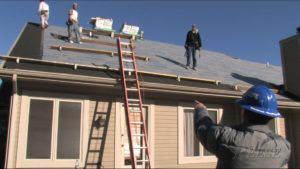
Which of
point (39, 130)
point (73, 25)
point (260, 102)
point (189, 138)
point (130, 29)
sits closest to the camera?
point (260, 102)

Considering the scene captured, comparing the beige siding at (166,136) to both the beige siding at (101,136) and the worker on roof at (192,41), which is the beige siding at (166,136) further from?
the worker on roof at (192,41)

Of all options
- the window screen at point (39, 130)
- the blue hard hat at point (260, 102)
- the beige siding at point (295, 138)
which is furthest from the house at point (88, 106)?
the blue hard hat at point (260, 102)

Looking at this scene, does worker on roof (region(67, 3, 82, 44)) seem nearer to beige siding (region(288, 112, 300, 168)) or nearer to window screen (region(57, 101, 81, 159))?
window screen (region(57, 101, 81, 159))

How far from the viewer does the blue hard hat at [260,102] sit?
6.72 ft

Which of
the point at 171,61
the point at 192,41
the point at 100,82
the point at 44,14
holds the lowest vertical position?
the point at 100,82

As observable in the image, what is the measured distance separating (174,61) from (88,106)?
4.08 meters

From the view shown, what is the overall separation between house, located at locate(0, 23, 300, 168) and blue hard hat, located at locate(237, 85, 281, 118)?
16.6 ft

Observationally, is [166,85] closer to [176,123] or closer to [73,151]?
[176,123]

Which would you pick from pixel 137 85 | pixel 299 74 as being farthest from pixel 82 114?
pixel 299 74

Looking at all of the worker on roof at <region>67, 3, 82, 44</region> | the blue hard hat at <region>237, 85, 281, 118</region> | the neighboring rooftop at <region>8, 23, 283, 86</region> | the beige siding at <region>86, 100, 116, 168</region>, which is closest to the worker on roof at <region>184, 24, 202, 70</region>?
the neighboring rooftop at <region>8, 23, 283, 86</region>

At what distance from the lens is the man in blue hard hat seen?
1.95 meters

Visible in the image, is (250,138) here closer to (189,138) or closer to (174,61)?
(189,138)

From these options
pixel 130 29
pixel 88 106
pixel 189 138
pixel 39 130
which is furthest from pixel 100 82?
pixel 130 29

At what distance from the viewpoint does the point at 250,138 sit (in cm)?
196
